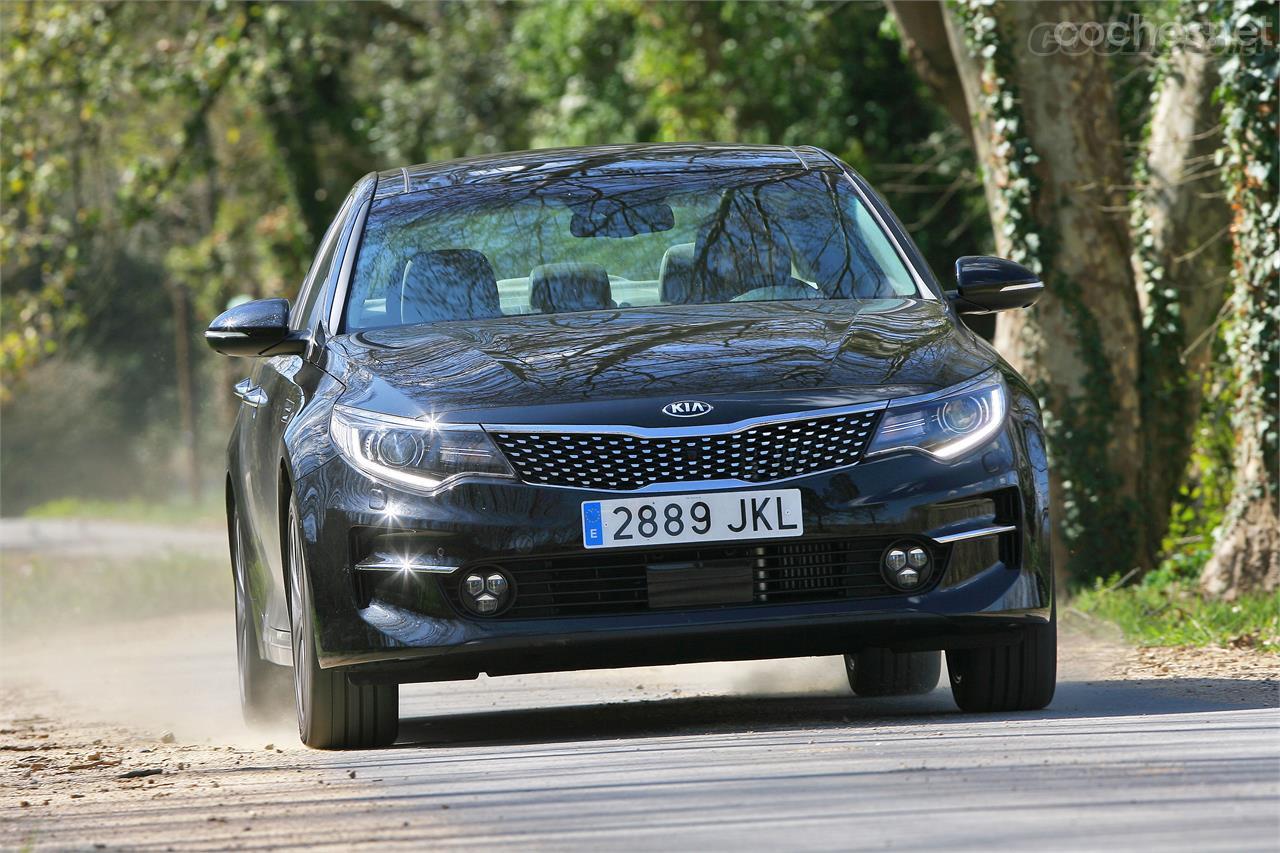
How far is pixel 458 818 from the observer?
4.72m

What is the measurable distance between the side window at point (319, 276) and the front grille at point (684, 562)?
164 centimetres

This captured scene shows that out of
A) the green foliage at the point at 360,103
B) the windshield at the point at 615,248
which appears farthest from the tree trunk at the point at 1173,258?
the windshield at the point at 615,248

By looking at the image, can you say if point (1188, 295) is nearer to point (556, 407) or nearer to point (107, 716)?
point (107, 716)

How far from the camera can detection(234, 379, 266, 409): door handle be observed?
7495 mm

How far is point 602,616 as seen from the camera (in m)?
5.95

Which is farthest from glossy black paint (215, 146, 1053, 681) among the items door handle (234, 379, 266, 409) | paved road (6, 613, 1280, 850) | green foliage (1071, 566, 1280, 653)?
green foliage (1071, 566, 1280, 653)

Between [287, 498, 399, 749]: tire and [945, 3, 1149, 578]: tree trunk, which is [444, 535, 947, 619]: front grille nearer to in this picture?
[287, 498, 399, 749]: tire

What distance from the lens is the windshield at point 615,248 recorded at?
22.7 ft

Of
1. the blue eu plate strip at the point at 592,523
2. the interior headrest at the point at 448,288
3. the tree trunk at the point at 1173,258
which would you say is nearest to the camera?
the blue eu plate strip at the point at 592,523

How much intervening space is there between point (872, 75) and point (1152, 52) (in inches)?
377

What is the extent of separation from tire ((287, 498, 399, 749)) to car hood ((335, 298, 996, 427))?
0.53 m

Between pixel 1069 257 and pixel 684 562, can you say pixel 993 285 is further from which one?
pixel 1069 257

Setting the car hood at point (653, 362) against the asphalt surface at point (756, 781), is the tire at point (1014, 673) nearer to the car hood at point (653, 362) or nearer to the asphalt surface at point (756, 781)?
the asphalt surface at point (756, 781)

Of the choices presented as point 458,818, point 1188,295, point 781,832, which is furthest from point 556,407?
point 1188,295
